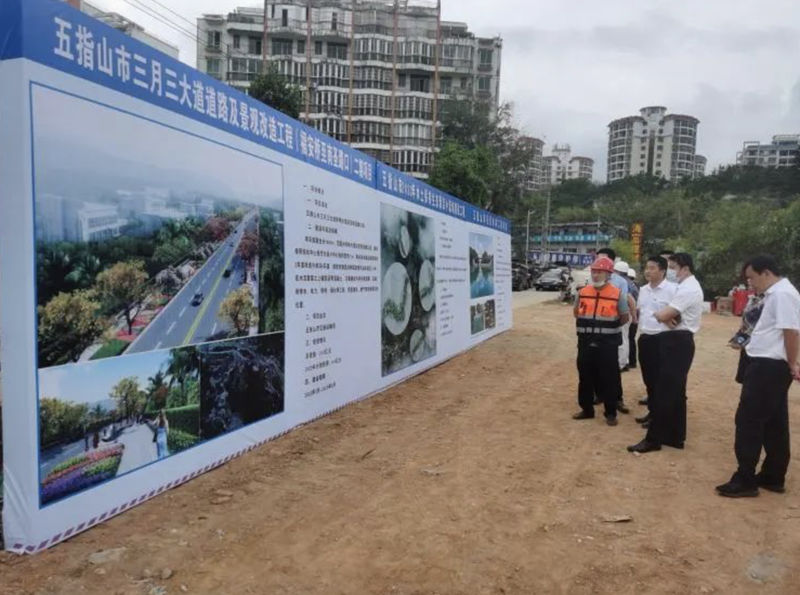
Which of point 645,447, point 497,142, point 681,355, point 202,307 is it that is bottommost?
point 645,447

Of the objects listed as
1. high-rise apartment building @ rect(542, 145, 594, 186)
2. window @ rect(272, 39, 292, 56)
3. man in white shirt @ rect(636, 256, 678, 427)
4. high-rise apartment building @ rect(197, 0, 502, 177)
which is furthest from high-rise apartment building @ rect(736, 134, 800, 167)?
man in white shirt @ rect(636, 256, 678, 427)

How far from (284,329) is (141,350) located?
5.15 ft

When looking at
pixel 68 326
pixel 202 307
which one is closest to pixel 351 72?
pixel 202 307

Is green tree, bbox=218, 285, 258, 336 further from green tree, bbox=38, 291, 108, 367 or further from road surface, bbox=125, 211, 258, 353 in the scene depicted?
green tree, bbox=38, 291, 108, 367

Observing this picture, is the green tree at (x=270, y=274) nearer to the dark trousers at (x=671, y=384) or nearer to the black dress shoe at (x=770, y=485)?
the dark trousers at (x=671, y=384)

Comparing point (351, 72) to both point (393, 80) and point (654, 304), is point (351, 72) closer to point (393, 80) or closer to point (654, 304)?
point (393, 80)

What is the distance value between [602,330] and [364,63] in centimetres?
5120

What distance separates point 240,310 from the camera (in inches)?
172

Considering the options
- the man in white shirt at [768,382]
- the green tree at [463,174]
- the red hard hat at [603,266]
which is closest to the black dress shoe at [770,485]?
the man in white shirt at [768,382]

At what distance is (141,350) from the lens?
3.46 m

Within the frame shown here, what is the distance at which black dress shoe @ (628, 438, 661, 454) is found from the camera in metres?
4.97

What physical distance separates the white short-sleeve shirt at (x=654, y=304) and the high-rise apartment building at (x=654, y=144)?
86747 millimetres

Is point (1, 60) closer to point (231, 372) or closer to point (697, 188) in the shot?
point (231, 372)

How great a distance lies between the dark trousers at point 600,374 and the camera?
5824mm
